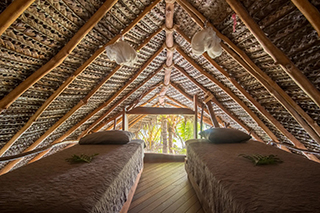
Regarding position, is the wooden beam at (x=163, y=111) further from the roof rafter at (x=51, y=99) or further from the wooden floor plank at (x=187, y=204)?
the wooden floor plank at (x=187, y=204)

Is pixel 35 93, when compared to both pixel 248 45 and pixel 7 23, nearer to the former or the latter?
pixel 7 23

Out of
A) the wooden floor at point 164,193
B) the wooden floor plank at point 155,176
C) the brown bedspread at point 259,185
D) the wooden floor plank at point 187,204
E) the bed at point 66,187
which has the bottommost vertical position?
the wooden floor plank at point 187,204

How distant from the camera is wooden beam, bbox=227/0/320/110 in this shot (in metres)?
1.74

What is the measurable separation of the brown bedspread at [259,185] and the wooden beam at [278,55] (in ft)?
2.41

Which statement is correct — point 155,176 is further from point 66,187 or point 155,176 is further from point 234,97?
point 234,97

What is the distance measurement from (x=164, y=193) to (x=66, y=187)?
138 centimetres

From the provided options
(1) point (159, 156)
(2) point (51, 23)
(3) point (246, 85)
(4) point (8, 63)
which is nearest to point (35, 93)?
(4) point (8, 63)

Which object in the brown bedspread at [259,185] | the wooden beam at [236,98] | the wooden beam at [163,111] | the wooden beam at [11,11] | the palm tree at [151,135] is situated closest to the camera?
the brown bedspread at [259,185]

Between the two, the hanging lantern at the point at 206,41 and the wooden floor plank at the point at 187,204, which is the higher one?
the hanging lantern at the point at 206,41

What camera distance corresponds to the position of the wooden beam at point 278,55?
1.74m

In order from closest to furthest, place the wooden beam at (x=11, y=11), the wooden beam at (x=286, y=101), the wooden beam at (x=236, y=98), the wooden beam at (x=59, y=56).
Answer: the wooden beam at (x=11, y=11)
the wooden beam at (x=59, y=56)
the wooden beam at (x=286, y=101)
the wooden beam at (x=236, y=98)

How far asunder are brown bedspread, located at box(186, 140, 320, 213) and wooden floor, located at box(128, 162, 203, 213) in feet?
1.52

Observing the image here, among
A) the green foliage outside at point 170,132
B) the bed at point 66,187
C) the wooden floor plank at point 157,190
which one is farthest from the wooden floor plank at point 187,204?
the green foliage outside at point 170,132

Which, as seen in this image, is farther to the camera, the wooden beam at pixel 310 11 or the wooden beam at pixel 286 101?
the wooden beam at pixel 286 101
